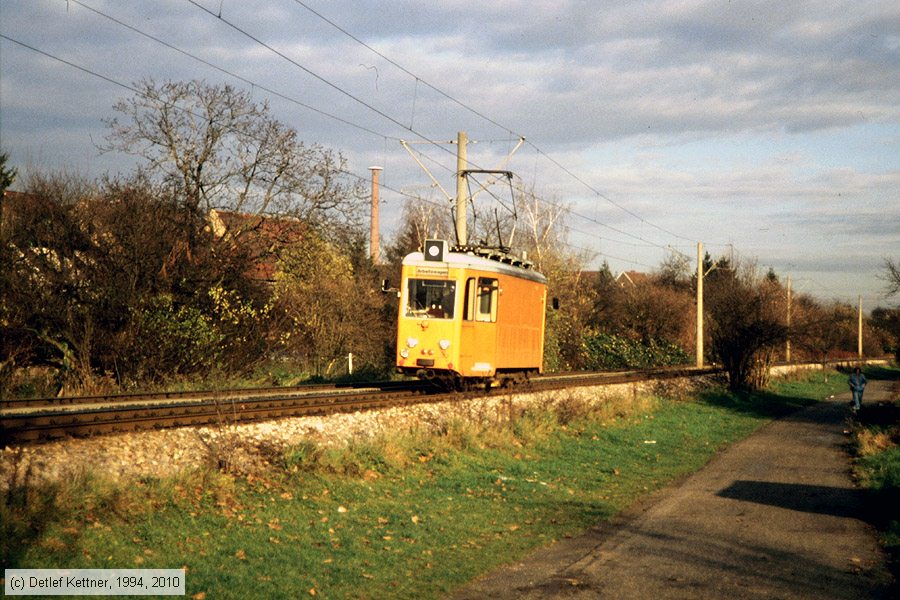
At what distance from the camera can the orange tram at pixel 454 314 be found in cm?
1875

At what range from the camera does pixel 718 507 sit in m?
11.8

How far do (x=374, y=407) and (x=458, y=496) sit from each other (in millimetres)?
4376

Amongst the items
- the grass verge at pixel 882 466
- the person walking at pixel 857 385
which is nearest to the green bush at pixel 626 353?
the person walking at pixel 857 385

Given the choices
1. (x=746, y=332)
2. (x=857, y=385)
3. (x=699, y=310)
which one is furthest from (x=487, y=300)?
(x=699, y=310)

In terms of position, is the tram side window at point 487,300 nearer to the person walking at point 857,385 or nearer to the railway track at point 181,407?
the railway track at point 181,407

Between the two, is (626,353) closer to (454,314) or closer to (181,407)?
(454,314)

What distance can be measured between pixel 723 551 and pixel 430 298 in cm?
1075

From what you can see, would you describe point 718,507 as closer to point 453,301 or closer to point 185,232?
point 453,301

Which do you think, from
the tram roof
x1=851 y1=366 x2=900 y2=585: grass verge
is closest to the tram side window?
the tram roof

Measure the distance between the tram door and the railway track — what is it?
64cm

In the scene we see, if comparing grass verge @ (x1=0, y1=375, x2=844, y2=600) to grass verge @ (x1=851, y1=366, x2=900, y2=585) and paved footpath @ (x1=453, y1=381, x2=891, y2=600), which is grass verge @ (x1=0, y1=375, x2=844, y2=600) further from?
grass verge @ (x1=851, y1=366, x2=900, y2=585)

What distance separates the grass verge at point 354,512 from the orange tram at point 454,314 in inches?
94.7

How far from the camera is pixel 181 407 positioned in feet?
47.0

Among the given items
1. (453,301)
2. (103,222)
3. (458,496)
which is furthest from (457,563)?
(103,222)
